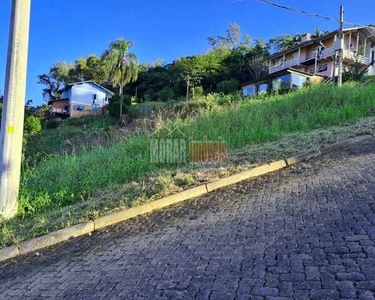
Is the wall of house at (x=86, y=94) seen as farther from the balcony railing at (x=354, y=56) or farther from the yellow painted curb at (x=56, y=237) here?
the yellow painted curb at (x=56, y=237)

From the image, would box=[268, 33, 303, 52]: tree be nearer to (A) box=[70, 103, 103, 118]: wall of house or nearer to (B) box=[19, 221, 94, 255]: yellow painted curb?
(A) box=[70, 103, 103, 118]: wall of house

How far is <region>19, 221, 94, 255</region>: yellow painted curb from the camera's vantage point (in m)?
3.72

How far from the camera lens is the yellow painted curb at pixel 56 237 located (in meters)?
3.72

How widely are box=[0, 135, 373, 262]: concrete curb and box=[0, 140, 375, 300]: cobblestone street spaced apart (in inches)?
5.3

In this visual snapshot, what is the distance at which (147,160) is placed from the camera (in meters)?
6.35

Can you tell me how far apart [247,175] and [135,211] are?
202 centimetres

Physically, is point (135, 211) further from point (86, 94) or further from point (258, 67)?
point (86, 94)

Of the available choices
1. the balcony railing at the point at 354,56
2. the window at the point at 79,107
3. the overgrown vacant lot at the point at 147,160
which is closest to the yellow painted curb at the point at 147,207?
the overgrown vacant lot at the point at 147,160

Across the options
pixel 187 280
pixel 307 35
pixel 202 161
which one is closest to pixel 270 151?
pixel 202 161

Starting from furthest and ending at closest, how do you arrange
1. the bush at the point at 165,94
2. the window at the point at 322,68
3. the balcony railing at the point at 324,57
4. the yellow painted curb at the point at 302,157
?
1. the bush at the point at 165,94
2. the window at the point at 322,68
3. the balcony railing at the point at 324,57
4. the yellow painted curb at the point at 302,157

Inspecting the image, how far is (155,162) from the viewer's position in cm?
636

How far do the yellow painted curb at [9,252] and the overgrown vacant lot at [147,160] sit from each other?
17 centimetres

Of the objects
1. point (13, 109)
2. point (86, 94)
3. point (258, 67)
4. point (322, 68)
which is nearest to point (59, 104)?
point (86, 94)

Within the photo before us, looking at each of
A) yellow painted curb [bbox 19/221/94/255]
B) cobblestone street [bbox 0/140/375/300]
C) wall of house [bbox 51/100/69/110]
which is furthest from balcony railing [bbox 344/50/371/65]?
wall of house [bbox 51/100/69/110]
